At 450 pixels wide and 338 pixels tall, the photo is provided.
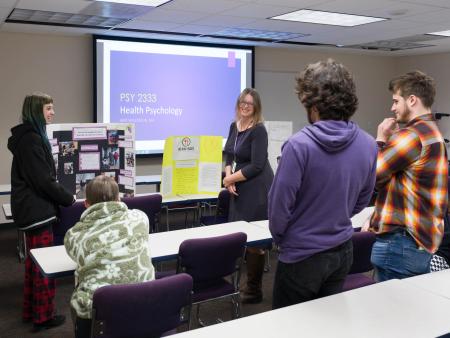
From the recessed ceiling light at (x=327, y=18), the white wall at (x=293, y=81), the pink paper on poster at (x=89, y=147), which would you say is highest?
the recessed ceiling light at (x=327, y=18)

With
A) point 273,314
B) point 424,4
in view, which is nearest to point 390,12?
point 424,4

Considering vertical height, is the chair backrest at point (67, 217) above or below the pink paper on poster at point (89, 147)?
below

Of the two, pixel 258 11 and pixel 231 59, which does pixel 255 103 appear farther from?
pixel 231 59

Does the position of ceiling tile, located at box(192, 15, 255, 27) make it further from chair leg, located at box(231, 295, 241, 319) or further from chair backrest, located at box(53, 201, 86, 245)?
chair leg, located at box(231, 295, 241, 319)

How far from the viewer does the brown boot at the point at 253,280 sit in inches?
139

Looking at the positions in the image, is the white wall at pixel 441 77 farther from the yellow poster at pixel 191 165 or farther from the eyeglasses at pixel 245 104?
the eyeglasses at pixel 245 104

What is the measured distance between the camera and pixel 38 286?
3016 millimetres

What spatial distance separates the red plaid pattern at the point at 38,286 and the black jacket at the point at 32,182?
0.10m

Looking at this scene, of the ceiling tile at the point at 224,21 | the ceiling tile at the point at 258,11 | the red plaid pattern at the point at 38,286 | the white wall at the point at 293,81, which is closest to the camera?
the red plaid pattern at the point at 38,286

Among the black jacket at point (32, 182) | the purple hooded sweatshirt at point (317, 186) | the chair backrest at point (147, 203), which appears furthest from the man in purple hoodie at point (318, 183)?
the chair backrest at point (147, 203)

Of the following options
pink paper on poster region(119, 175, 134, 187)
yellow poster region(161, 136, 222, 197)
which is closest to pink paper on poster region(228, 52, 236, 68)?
yellow poster region(161, 136, 222, 197)

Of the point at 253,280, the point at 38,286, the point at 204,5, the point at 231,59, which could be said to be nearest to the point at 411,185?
the point at 253,280

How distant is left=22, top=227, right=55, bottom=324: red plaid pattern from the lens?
3004 mm

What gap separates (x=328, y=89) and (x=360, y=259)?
1430mm
